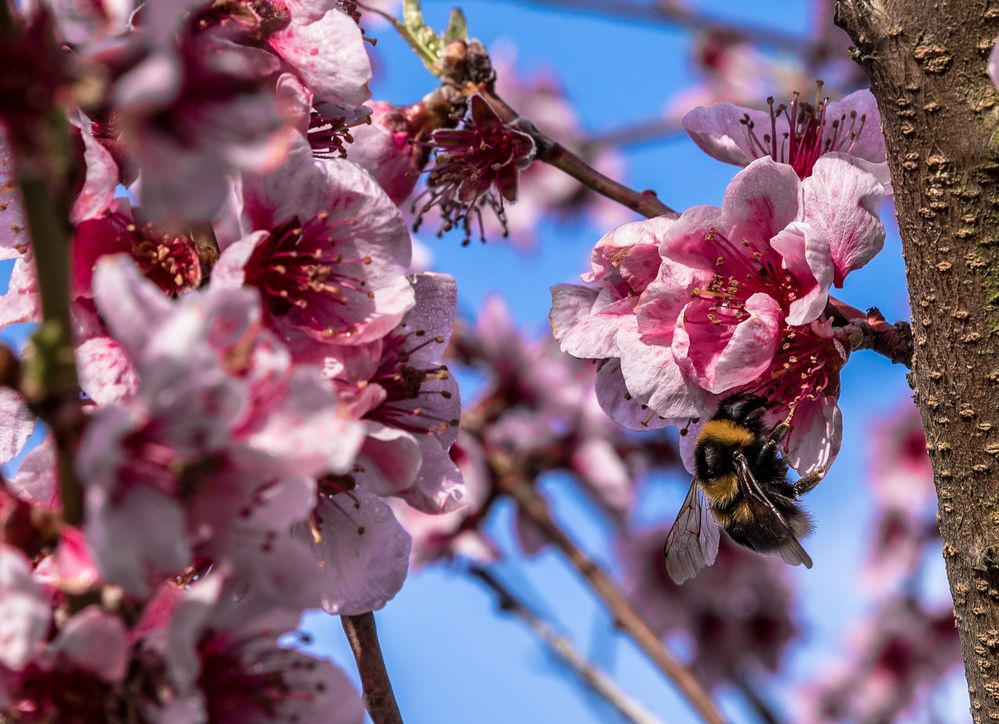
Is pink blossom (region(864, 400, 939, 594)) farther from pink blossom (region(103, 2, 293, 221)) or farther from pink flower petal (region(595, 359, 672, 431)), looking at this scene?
pink blossom (region(103, 2, 293, 221))

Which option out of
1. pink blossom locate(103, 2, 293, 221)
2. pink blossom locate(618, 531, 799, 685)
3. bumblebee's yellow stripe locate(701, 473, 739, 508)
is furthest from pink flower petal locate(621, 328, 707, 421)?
pink blossom locate(618, 531, 799, 685)

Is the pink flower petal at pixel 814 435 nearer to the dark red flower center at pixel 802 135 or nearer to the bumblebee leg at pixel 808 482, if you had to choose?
the bumblebee leg at pixel 808 482

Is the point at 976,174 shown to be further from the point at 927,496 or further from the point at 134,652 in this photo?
the point at 927,496

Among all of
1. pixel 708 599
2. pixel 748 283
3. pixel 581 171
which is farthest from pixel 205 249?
pixel 708 599

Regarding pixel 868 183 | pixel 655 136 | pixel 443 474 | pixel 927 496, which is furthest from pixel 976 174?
pixel 927 496

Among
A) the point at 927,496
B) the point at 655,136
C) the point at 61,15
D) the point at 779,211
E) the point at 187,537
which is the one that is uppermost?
the point at 61,15

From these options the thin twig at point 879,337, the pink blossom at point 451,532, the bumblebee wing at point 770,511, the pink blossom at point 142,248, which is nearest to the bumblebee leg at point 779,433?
the bumblebee wing at point 770,511

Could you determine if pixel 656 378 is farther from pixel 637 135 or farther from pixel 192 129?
pixel 637 135
